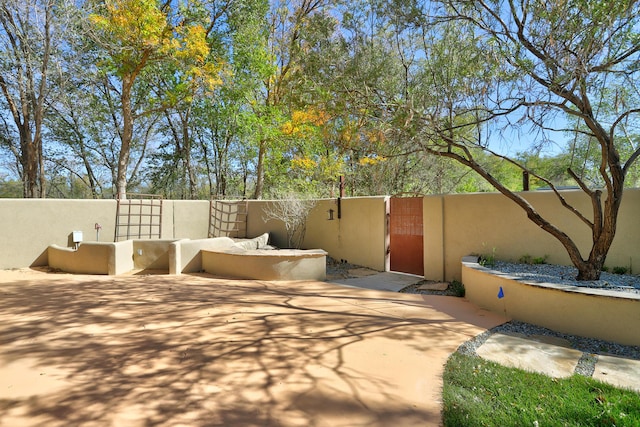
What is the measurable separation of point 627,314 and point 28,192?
54.2 feet

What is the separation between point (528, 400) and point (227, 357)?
2.52 metres

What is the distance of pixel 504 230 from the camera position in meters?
5.84

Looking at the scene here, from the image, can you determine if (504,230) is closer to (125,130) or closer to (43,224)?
(43,224)

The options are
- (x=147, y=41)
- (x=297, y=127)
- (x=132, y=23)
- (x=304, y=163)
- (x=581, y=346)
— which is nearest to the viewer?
(x=581, y=346)

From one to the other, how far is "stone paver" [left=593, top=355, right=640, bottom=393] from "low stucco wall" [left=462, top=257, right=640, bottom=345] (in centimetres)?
41

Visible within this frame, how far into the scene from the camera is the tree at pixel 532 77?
395cm

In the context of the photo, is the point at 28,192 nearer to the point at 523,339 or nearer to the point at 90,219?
the point at 90,219

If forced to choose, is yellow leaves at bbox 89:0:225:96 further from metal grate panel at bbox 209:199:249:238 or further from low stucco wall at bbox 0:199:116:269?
low stucco wall at bbox 0:199:116:269

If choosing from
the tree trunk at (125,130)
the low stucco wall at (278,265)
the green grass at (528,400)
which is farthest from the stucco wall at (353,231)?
the tree trunk at (125,130)

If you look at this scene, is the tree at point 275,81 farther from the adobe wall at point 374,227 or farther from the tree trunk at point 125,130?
the tree trunk at point 125,130

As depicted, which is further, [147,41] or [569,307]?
[147,41]

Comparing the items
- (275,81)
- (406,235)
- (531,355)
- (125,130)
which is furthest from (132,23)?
(531,355)

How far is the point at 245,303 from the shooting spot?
17.0ft

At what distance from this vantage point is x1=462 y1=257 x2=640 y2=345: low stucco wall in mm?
3348
